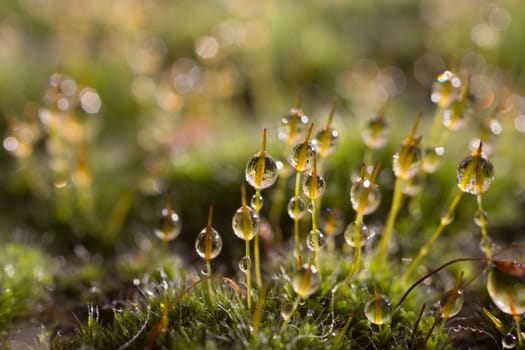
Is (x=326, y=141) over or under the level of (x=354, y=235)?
over

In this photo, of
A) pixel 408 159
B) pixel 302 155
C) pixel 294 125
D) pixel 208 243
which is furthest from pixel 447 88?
pixel 208 243

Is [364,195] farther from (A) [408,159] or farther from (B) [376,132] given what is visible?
(B) [376,132]

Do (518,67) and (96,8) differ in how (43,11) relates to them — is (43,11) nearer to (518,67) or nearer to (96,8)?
(96,8)

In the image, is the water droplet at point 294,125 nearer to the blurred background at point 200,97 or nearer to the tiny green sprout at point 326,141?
the tiny green sprout at point 326,141

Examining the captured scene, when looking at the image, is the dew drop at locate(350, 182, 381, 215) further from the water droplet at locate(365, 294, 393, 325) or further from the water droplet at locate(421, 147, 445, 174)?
the water droplet at locate(421, 147, 445, 174)

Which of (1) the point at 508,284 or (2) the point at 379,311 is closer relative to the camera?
(1) the point at 508,284

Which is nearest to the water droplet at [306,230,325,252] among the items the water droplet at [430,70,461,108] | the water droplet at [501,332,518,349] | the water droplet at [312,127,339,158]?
the water droplet at [312,127,339,158]

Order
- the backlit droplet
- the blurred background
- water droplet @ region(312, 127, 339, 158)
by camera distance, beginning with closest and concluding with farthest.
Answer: the backlit droplet → water droplet @ region(312, 127, 339, 158) → the blurred background

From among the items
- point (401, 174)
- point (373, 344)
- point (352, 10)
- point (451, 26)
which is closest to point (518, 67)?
point (451, 26)
